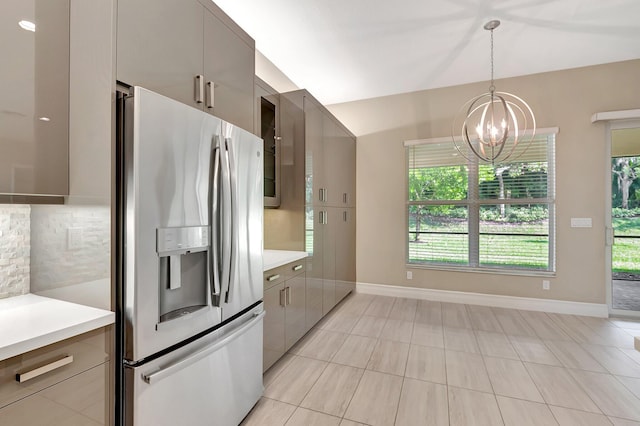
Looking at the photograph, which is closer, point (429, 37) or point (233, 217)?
point (233, 217)

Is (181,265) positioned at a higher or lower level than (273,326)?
higher

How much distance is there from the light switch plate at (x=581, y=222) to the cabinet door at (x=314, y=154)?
3.14 meters

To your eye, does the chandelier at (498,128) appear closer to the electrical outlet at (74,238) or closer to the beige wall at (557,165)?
the beige wall at (557,165)

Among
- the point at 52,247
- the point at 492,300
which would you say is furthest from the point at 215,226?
the point at 492,300

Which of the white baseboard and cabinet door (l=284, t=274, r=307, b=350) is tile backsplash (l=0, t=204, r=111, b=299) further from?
the white baseboard

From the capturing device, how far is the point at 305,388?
2133 millimetres

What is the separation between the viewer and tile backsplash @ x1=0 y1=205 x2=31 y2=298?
4.23ft

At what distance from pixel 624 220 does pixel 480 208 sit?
1573 mm

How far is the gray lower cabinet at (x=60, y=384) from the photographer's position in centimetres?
87

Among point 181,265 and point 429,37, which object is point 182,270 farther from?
point 429,37

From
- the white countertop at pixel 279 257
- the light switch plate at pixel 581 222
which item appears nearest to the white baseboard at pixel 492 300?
the light switch plate at pixel 581 222

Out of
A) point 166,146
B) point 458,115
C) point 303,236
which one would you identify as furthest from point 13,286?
point 458,115

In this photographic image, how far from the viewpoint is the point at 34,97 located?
3.72ft

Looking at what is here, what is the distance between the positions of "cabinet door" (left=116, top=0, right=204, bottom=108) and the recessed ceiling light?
1.04 ft
